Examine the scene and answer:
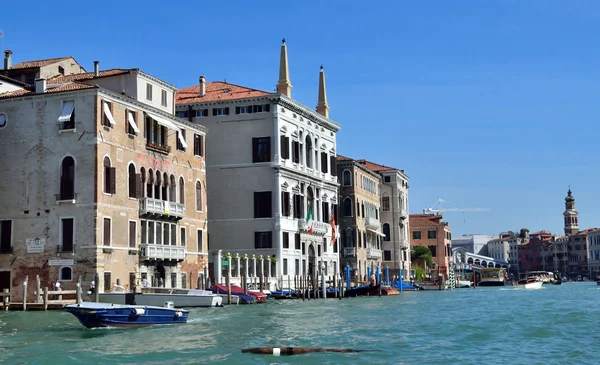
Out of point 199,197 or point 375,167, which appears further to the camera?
point 375,167

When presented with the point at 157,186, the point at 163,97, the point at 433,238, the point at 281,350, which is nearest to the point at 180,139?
the point at 163,97

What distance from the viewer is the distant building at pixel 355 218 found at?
6274 cm

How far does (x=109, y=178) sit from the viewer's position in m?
A: 34.3

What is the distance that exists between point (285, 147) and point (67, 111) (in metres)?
17.2

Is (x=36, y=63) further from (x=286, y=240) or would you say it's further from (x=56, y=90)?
(x=286, y=240)

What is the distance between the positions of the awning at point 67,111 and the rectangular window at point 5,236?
15.0 feet

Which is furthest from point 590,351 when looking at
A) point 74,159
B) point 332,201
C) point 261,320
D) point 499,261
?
point 499,261

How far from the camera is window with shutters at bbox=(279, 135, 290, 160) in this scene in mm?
48625

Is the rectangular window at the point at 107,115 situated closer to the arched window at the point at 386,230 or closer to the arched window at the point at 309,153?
the arched window at the point at 309,153

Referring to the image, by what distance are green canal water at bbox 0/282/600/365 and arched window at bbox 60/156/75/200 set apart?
5486 mm

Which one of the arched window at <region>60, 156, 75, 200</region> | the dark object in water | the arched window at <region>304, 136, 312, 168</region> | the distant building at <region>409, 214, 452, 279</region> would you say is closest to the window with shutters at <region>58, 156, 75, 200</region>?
the arched window at <region>60, 156, 75, 200</region>

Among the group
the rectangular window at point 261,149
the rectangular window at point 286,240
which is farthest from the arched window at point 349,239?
the rectangular window at point 261,149

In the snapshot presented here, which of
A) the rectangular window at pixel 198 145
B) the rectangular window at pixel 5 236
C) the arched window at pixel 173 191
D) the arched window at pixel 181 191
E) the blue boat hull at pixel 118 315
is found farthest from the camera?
the rectangular window at pixel 198 145

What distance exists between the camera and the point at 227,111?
48281 millimetres
